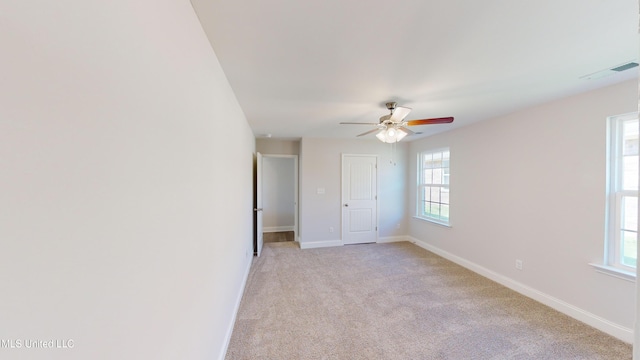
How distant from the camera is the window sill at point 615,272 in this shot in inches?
80.7

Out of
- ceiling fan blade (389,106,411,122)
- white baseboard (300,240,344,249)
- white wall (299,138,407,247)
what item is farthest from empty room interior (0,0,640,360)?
white wall (299,138,407,247)

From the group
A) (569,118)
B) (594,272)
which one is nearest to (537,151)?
(569,118)

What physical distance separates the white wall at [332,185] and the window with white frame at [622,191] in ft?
10.6

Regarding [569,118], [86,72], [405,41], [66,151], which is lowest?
[66,151]

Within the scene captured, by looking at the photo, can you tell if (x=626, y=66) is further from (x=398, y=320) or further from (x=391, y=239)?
(x=391, y=239)

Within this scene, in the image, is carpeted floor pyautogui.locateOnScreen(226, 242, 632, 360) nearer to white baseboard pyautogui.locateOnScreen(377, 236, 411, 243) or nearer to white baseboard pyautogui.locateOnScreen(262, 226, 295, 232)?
white baseboard pyautogui.locateOnScreen(377, 236, 411, 243)


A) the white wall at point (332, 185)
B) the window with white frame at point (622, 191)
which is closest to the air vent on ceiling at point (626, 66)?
the window with white frame at point (622, 191)

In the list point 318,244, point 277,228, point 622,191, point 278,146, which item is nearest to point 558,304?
point 622,191

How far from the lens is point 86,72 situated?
531 mm

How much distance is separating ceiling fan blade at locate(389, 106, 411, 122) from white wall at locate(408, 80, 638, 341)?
67.4 inches

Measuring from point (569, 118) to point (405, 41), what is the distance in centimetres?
233

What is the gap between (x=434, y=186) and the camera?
15.3 feet

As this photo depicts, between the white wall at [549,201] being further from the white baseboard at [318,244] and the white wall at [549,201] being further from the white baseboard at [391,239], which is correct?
the white baseboard at [318,244]

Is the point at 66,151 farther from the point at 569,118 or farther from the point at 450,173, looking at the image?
the point at 450,173
